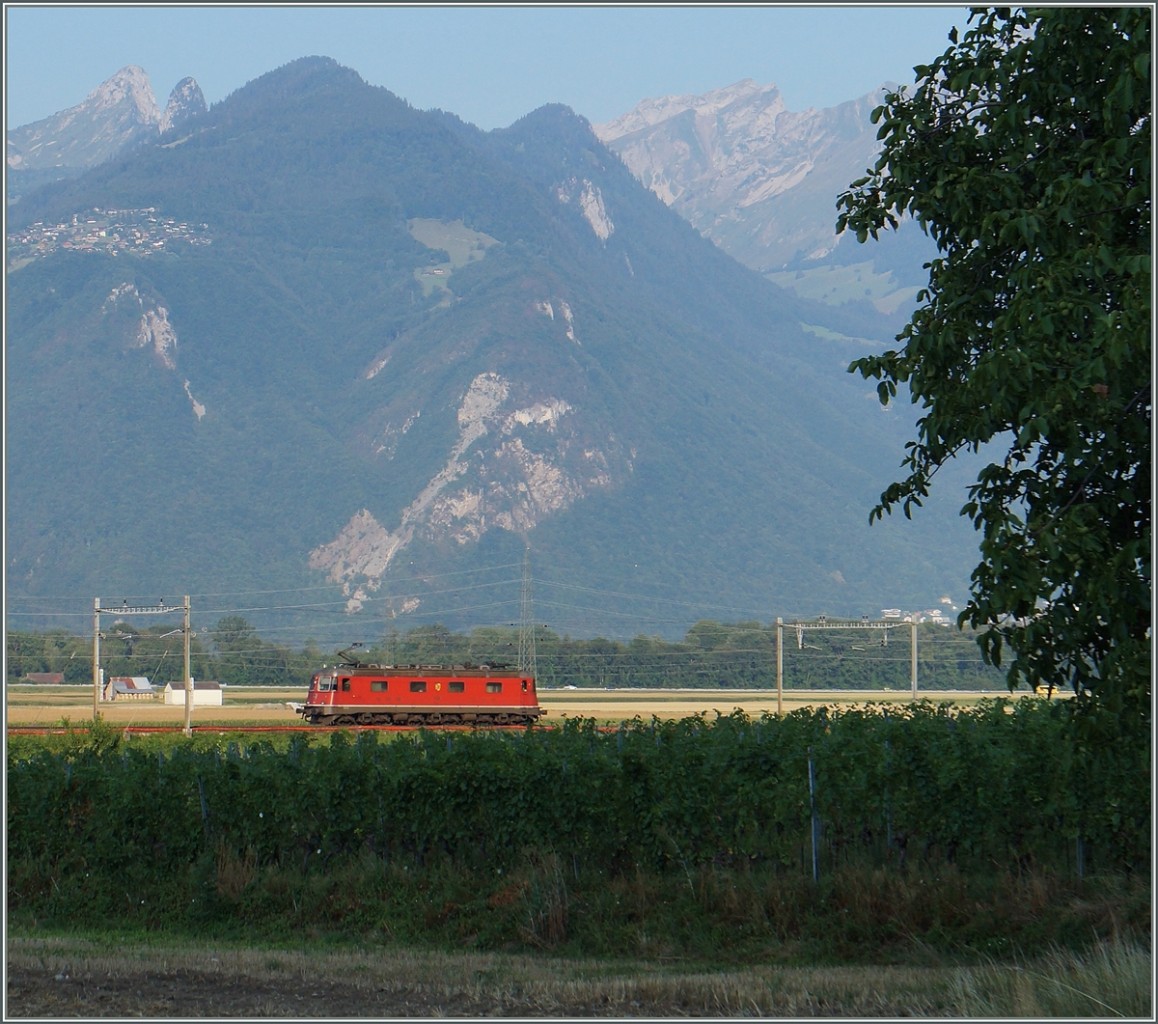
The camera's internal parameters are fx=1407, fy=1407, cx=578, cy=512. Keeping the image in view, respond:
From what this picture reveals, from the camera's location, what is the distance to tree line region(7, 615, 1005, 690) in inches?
4668

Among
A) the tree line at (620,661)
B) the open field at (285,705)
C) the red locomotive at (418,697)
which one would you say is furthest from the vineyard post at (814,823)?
the tree line at (620,661)

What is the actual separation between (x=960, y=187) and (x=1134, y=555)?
381 cm

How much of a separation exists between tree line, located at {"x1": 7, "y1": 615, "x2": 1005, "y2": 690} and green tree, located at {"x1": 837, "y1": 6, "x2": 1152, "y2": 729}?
3964 inches

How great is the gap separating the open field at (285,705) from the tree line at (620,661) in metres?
10.6

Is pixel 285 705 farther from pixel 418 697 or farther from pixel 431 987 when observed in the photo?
pixel 431 987

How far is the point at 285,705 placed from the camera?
89.2m

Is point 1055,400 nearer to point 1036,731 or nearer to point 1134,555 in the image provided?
point 1134,555

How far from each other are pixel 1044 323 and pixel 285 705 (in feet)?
274

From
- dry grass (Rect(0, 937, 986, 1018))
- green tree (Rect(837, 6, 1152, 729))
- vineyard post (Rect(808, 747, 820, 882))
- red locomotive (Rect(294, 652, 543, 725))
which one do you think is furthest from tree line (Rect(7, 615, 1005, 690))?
green tree (Rect(837, 6, 1152, 729))

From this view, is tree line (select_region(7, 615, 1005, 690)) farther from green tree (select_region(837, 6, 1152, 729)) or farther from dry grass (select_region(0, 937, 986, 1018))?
green tree (select_region(837, 6, 1152, 729))

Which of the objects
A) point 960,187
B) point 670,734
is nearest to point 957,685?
point 670,734

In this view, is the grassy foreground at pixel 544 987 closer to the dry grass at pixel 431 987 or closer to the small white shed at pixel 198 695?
the dry grass at pixel 431 987

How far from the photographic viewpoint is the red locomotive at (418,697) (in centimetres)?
5675

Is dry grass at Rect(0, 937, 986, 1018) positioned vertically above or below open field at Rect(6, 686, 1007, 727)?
above
